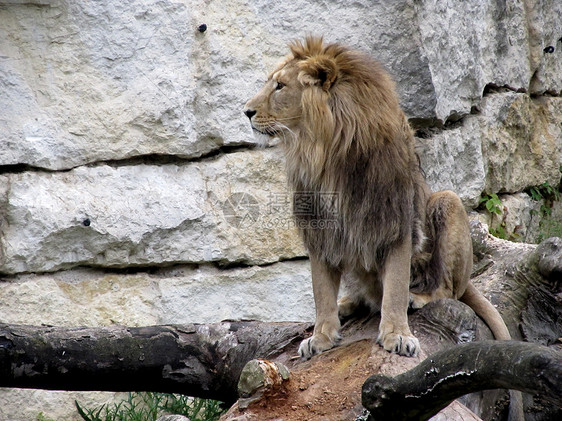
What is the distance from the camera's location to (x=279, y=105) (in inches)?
146

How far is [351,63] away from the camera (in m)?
3.67

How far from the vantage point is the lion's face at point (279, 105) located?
3693 mm

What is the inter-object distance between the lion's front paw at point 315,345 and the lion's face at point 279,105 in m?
1.03

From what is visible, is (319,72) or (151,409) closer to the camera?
(319,72)

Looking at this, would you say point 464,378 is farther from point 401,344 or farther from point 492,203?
point 492,203

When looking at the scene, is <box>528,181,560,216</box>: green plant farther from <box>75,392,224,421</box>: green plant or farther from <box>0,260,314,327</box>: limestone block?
<box>75,392,224,421</box>: green plant

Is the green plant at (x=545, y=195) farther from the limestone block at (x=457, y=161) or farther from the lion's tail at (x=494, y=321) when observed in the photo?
the lion's tail at (x=494, y=321)

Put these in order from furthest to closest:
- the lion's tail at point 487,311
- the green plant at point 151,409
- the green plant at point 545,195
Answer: the green plant at point 545,195, the green plant at point 151,409, the lion's tail at point 487,311

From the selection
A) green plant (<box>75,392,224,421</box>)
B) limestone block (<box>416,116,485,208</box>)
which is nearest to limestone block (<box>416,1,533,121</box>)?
limestone block (<box>416,116,485,208</box>)

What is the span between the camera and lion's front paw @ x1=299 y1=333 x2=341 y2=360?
365 cm

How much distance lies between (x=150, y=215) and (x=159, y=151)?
42 cm

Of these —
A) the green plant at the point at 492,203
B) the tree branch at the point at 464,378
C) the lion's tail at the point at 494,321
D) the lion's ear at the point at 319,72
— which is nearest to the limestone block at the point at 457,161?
the green plant at the point at 492,203

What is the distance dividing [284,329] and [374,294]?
51 cm

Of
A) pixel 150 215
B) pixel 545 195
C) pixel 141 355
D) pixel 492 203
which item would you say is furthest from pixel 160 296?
pixel 545 195
